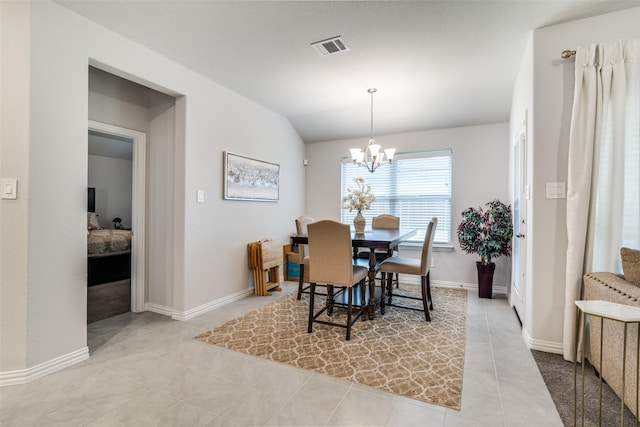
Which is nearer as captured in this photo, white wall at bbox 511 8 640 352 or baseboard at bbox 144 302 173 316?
white wall at bbox 511 8 640 352

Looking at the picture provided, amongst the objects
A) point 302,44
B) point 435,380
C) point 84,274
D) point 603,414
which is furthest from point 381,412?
point 302,44

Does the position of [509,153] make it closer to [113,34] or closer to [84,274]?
[113,34]

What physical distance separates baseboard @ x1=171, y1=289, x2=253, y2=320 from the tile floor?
0.55 m

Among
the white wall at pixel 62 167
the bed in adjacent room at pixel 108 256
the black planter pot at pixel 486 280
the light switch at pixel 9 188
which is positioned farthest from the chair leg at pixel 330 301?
the light switch at pixel 9 188

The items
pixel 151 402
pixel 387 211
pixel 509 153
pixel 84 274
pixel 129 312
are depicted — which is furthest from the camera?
pixel 387 211

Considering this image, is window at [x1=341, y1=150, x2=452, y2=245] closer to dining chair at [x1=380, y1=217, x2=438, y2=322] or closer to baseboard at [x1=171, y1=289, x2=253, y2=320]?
dining chair at [x1=380, y1=217, x2=438, y2=322]

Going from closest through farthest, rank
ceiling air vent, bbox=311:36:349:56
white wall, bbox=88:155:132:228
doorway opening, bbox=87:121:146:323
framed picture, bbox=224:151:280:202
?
ceiling air vent, bbox=311:36:349:56, doorway opening, bbox=87:121:146:323, framed picture, bbox=224:151:280:202, white wall, bbox=88:155:132:228

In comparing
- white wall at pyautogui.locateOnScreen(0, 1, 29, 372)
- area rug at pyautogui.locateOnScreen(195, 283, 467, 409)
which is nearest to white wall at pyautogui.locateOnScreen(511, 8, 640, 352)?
area rug at pyautogui.locateOnScreen(195, 283, 467, 409)

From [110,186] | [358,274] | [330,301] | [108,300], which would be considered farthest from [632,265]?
[110,186]

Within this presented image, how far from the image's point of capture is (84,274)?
2250 millimetres

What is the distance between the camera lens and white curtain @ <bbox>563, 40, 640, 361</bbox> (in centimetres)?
205

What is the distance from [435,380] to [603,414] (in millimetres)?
833

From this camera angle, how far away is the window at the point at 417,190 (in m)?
4.40

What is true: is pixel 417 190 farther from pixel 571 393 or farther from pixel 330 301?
pixel 571 393
